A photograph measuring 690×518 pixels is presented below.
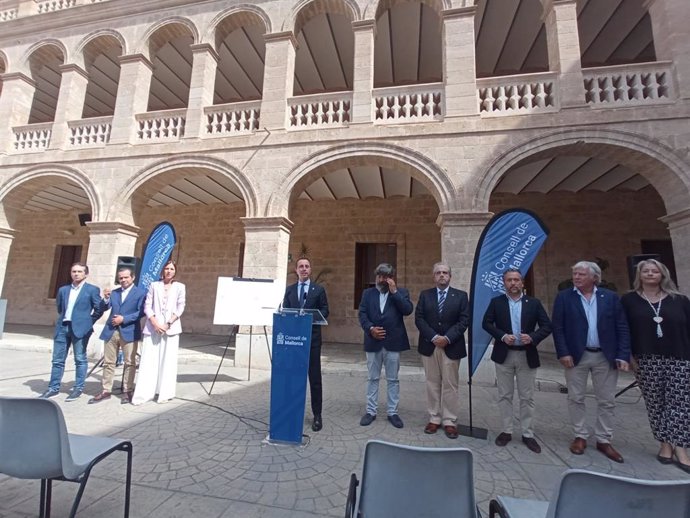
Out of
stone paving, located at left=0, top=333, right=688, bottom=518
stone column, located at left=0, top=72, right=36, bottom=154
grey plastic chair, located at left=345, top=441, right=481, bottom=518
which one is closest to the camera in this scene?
grey plastic chair, located at left=345, top=441, right=481, bottom=518

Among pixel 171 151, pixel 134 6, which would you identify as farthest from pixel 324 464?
pixel 134 6

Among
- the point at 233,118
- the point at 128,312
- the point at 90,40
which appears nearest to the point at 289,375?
the point at 128,312

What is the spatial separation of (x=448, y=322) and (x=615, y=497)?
2558 millimetres

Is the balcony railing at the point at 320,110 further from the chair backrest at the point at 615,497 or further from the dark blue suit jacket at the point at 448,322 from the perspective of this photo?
the chair backrest at the point at 615,497

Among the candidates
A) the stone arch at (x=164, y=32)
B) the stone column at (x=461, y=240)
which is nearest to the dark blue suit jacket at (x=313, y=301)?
the stone column at (x=461, y=240)

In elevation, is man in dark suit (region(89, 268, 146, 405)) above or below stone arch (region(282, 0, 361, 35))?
below

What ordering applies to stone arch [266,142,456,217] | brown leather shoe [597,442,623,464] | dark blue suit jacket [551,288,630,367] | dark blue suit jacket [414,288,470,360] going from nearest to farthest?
brown leather shoe [597,442,623,464], dark blue suit jacket [551,288,630,367], dark blue suit jacket [414,288,470,360], stone arch [266,142,456,217]

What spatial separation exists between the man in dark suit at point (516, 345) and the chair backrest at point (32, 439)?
136 inches

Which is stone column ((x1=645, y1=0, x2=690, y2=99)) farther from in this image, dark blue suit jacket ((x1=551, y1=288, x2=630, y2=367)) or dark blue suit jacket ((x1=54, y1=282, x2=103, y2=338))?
dark blue suit jacket ((x1=54, y1=282, x2=103, y2=338))

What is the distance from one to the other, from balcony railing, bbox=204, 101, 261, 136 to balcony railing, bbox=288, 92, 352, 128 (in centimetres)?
88

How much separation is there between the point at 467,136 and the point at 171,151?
658cm

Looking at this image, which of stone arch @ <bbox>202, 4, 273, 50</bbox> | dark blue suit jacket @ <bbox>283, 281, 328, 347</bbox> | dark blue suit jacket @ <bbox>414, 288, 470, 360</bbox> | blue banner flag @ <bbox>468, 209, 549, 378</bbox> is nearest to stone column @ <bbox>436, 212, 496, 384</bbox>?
blue banner flag @ <bbox>468, 209, 549, 378</bbox>

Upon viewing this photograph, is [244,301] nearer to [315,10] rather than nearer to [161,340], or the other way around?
[161,340]

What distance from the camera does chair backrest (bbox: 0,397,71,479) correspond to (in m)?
1.67
